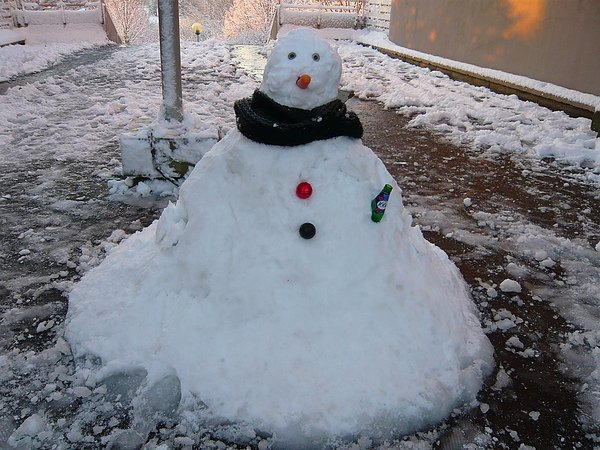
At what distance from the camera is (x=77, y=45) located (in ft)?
46.4

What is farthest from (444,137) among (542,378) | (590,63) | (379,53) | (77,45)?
(77,45)

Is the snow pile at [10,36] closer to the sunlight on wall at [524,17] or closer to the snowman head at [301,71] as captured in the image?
the sunlight on wall at [524,17]

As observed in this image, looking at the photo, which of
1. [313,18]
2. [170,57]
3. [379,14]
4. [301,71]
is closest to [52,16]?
[313,18]

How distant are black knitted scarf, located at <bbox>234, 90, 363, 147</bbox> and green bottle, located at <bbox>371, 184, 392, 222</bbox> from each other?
316 millimetres

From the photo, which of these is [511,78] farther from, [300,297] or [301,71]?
[300,297]

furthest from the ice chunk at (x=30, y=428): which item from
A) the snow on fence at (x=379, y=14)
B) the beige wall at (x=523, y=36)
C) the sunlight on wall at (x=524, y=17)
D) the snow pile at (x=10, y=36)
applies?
the snow on fence at (x=379, y=14)

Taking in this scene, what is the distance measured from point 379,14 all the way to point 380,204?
51.9 feet

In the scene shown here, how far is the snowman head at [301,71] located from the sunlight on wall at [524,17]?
711cm

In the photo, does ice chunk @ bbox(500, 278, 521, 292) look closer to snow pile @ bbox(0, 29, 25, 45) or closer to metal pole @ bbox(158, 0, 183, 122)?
metal pole @ bbox(158, 0, 183, 122)

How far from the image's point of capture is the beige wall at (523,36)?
6906 millimetres

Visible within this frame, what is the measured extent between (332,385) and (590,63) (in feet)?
22.4

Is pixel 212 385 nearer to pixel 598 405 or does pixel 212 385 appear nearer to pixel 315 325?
pixel 315 325

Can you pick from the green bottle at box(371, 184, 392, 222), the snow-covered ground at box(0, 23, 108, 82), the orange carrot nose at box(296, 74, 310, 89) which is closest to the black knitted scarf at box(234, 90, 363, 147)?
the orange carrot nose at box(296, 74, 310, 89)

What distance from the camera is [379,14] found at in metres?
16.2
